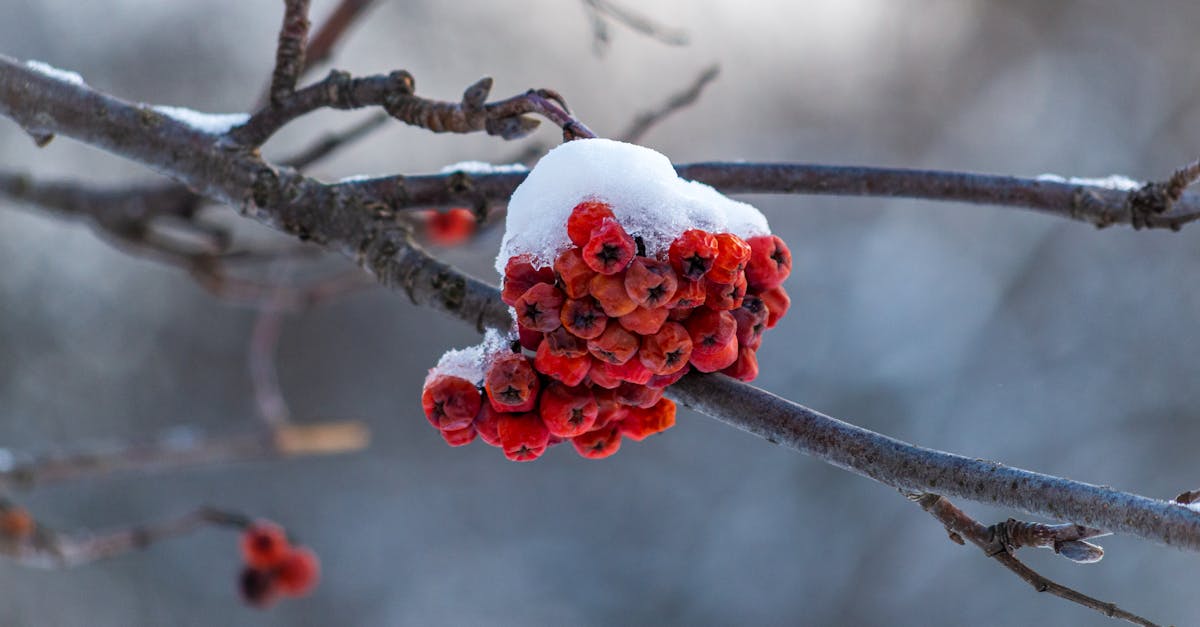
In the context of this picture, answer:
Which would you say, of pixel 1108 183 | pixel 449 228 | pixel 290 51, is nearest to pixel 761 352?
pixel 449 228

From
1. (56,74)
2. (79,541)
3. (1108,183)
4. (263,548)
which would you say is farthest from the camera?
(263,548)

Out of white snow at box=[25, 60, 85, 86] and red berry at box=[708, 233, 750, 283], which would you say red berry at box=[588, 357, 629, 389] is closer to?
red berry at box=[708, 233, 750, 283]

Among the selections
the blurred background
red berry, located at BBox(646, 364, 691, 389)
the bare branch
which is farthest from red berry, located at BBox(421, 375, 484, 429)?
the blurred background

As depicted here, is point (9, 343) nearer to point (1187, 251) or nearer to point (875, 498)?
point (875, 498)

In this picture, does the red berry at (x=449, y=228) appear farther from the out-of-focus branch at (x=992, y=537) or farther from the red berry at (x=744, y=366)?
the out-of-focus branch at (x=992, y=537)

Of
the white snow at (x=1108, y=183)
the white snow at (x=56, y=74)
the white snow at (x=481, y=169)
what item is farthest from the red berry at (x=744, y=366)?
the white snow at (x=56, y=74)

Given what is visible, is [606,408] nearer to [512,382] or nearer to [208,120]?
[512,382]

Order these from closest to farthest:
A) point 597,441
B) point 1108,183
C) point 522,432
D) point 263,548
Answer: point 522,432 < point 597,441 < point 1108,183 < point 263,548
